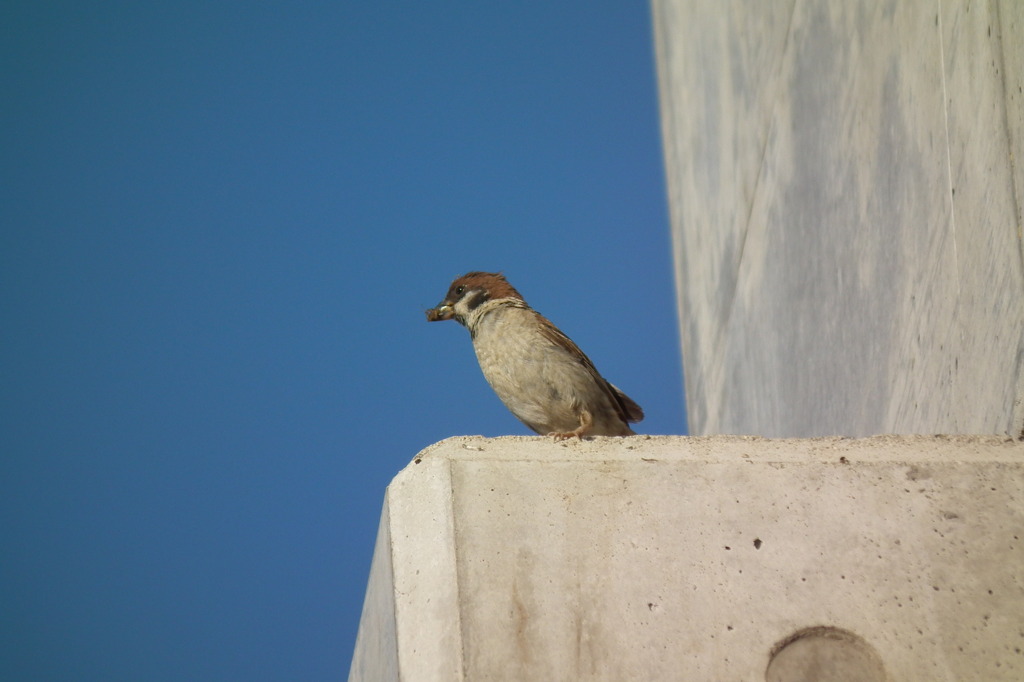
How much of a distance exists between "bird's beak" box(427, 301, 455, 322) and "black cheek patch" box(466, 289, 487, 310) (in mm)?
71

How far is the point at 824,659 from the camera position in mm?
2205

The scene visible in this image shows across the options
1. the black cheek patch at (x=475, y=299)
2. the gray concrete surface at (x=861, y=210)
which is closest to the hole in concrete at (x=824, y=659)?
the gray concrete surface at (x=861, y=210)

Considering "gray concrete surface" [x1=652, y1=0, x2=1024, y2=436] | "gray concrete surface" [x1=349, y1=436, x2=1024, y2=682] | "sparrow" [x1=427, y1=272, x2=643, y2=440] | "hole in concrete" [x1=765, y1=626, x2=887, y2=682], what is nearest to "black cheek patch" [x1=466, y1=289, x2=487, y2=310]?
"sparrow" [x1=427, y1=272, x2=643, y2=440]

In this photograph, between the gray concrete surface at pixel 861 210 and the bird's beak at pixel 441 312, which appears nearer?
the gray concrete surface at pixel 861 210

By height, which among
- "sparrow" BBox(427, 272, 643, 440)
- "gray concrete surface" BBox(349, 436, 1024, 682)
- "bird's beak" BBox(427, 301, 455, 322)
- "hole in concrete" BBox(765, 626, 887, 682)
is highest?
"bird's beak" BBox(427, 301, 455, 322)

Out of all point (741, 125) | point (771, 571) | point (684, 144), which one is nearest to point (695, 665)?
point (771, 571)

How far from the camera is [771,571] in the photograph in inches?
90.6

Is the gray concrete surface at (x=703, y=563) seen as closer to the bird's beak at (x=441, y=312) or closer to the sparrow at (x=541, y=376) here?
the sparrow at (x=541, y=376)

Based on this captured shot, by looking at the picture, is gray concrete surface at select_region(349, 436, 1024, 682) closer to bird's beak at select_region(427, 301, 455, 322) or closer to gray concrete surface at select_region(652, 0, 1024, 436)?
gray concrete surface at select_region(652, 0, 1024, 436)

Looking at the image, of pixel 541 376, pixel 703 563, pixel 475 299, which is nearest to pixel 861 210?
pixel 541 376

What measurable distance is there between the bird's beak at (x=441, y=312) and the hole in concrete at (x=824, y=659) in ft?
8.22

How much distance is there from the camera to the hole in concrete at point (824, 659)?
2186mm

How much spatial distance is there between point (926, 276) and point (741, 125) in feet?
7.67

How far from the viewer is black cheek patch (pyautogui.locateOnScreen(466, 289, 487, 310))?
450 cm
